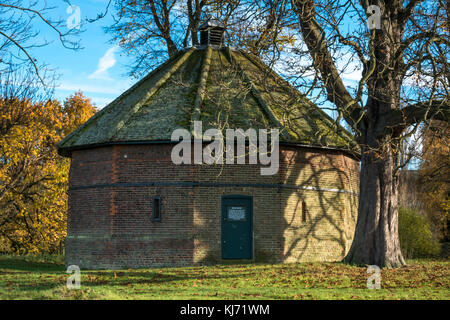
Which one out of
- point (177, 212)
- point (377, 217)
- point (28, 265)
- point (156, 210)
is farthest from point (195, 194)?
point (28, 265)

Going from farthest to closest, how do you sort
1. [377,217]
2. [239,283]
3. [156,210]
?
1. [156,210]
2. [377,217]
3. [239,283]

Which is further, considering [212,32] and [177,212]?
[212,32]

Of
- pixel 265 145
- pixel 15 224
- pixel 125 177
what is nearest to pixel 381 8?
pixel 265 145

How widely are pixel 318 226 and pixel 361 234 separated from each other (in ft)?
7.47

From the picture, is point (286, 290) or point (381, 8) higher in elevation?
point (381, 8)

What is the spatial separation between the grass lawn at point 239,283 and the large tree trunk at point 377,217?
30.3 inches

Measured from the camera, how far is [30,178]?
2938cm

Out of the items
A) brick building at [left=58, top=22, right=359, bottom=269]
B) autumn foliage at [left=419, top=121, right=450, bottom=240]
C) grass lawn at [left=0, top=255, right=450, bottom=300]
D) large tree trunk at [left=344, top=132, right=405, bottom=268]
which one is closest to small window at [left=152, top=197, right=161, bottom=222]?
brick building at [left=58, top=22, right=359, bottom=269]

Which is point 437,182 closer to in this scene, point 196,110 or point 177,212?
point 196,110

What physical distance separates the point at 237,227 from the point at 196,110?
4728 millimetres

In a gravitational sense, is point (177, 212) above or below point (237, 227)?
above

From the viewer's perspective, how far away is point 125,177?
19781 mm
